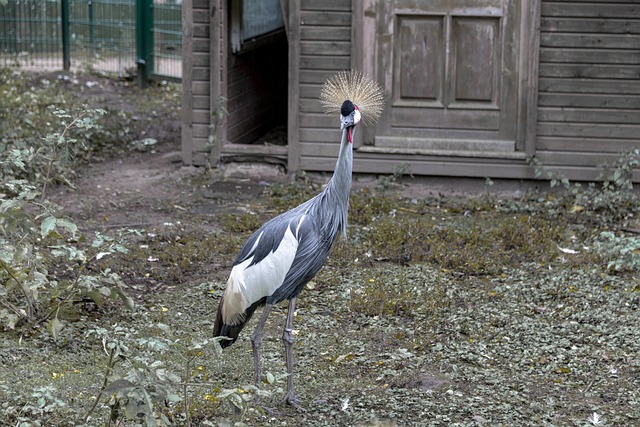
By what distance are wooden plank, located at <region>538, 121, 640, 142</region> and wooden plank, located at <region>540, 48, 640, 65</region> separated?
61 centimetres

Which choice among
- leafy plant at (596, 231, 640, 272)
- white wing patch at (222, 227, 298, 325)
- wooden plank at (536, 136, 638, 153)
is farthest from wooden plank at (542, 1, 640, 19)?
white wing patch at (222, 227, 298, 325)

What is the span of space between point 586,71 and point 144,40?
814 cm

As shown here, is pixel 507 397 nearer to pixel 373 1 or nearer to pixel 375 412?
pixel 375 412

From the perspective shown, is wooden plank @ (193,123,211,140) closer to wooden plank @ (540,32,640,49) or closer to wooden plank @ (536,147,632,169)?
wooden plank @ (536,147,632,169)

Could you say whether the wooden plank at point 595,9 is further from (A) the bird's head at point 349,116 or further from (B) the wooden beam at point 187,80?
(A) the bird's head at point 349,116

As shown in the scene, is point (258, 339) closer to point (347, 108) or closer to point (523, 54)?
point (347, 108)

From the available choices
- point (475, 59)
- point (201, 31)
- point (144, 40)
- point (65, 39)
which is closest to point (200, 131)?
point (201, 31)

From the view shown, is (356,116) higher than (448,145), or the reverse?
(356,116)

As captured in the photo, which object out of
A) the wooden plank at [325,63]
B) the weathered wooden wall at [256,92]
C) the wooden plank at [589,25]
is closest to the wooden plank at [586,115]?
the wooden plank at [589,25]

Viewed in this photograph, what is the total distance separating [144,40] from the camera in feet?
51.4

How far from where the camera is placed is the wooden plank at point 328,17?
9.77m

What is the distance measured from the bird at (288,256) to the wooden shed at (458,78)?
4.43m

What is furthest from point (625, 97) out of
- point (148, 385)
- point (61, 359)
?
point (148, 385)

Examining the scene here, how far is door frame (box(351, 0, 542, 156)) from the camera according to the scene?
9.55 meters
